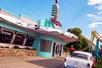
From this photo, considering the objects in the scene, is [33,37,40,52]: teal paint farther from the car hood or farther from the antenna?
the car hood

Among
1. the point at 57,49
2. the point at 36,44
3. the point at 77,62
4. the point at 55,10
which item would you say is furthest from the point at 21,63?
the point at 55,10

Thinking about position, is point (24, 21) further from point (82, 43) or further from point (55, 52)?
point (82, 43)

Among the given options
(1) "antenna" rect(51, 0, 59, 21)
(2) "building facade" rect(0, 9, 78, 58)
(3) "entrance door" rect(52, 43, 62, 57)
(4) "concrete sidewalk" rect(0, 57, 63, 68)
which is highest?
(1) "antenna" rect(51, 0, 59, 21)

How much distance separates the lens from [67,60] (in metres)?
17.5

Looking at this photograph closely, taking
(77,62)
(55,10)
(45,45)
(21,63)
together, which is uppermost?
(55,10)

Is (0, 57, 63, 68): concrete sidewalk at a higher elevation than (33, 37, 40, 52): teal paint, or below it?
below

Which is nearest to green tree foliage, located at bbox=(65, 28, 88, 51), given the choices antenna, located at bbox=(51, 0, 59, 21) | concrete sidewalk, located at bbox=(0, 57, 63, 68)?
antenna, located at bbox=(51, 0, 59, 21)

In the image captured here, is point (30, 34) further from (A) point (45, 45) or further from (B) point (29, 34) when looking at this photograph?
(A) point (45, 45)

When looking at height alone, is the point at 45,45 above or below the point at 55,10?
below

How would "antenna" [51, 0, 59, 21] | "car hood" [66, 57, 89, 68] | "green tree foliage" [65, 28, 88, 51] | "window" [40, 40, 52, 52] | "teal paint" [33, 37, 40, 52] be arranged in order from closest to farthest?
"car hood" [66, 57, 89, 68] < "teal paint" [33, 37, 40, 52] < "window" [40, 40, 52, 52] < "antenna" [51, 0, 59, 21] < "green tree foliage" [65, 28, 88, 51]

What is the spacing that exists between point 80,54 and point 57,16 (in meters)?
25.5

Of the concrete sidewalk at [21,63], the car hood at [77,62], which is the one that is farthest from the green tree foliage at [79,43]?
the car hood at [77,62]

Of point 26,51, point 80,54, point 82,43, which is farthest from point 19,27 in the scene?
point 82,43

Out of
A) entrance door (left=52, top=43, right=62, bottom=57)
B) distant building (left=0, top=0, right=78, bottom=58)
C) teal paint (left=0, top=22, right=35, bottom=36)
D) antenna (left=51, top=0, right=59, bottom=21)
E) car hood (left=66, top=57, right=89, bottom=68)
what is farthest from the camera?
antenna (left=51, top=0, right=59, bottom=21)
